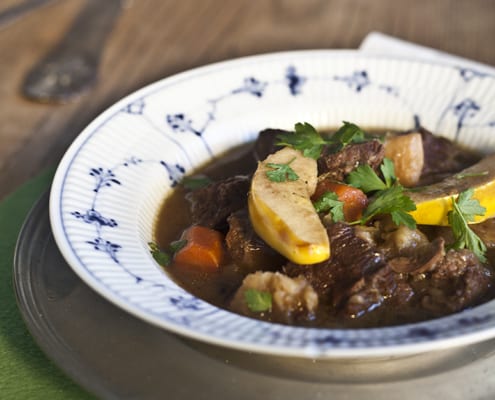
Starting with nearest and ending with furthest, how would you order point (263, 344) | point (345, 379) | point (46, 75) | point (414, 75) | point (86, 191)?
point (263, 344), point (345, 379), point (86, 191), point (414, 75), point (46, 75)

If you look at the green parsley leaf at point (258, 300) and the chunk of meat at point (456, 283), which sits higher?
the chunk of meat at point (456, 283)

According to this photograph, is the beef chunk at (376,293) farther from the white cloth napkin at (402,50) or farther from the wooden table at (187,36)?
the wooden table at (187,36)

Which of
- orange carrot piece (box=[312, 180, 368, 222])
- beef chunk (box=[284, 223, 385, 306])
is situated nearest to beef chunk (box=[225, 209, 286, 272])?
beef chunk (box=[284, 223, 385, 306])

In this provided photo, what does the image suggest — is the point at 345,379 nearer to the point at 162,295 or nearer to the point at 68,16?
the point at 162,295

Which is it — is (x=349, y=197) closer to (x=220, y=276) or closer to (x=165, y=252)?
(x=220, y=276)

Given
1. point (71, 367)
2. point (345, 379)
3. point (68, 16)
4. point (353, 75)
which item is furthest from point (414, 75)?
point (68, 16)

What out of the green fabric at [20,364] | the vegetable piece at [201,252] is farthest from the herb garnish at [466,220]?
the green fabric at [20,364]

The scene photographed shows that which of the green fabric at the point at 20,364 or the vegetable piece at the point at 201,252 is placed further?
the vegetable piece at the point at 201,252

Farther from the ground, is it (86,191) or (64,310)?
(86,191)
